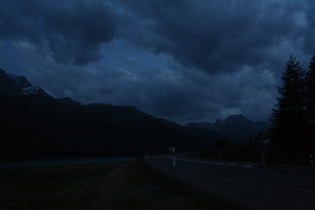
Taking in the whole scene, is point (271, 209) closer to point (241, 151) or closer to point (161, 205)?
point (161, 205)

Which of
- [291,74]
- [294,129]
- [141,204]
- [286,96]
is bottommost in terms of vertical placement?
[141,204]

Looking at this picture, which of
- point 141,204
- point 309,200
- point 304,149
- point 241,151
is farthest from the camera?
point 241,151

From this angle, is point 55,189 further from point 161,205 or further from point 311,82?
point 311,82

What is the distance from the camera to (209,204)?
7527 millimetres

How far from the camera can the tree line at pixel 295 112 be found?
125 ft

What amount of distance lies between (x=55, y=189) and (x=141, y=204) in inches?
1075

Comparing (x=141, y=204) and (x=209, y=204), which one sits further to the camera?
(x=141, y=204)

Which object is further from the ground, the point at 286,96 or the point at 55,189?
the point at 286,96

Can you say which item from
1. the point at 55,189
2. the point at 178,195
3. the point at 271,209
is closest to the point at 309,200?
the point at 271,209

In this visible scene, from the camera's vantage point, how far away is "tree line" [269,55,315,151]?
3825 cm

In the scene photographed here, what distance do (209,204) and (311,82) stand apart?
121 ft

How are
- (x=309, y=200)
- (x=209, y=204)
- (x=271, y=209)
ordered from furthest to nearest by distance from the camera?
(x=309, y=200)
(x=209, y=204)
(x=271, y=209)

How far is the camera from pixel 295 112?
39781 millimetres

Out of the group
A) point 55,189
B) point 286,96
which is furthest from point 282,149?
point 55,189
